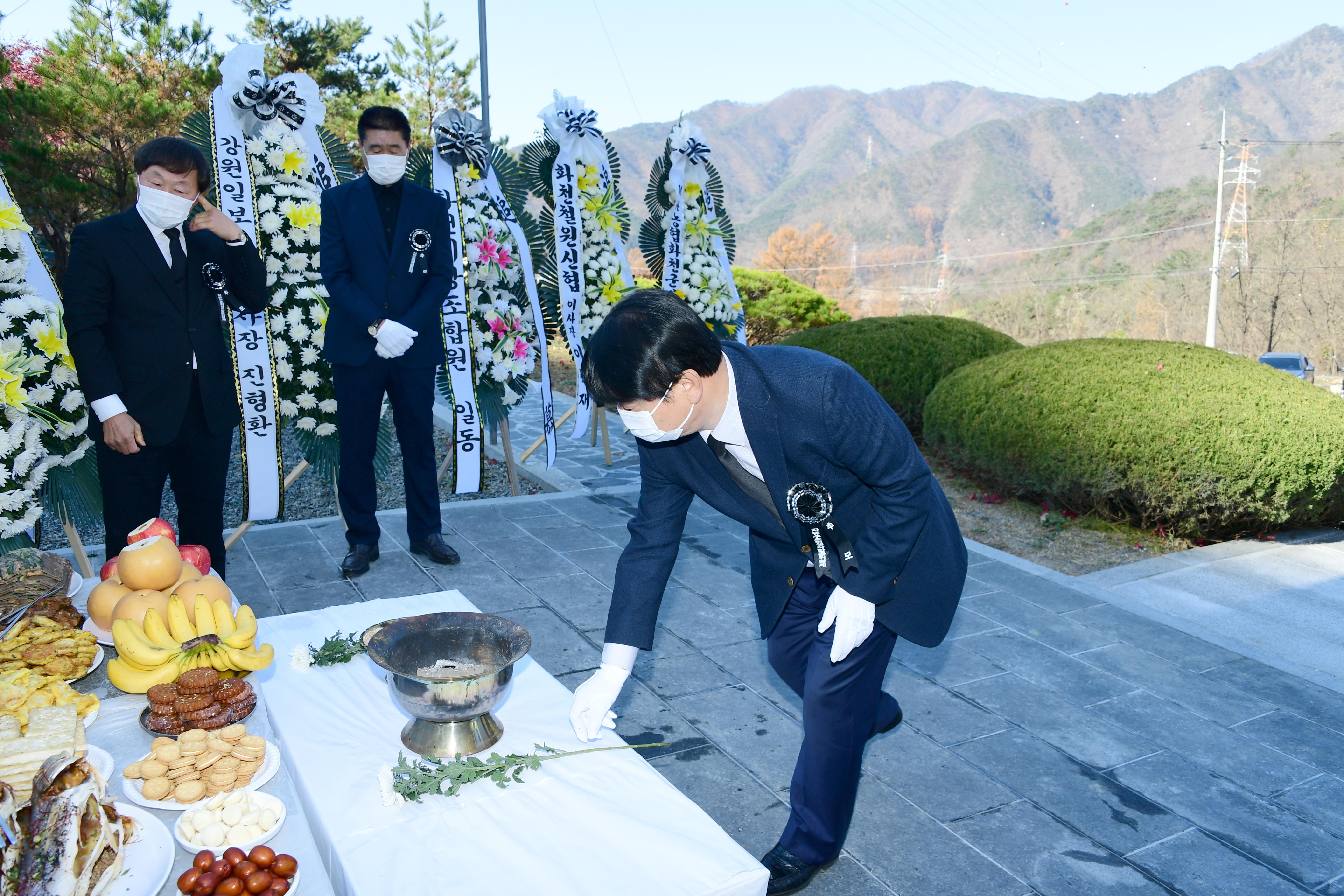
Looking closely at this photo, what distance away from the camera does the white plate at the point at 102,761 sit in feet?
5.90

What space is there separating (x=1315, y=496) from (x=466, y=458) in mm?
6018

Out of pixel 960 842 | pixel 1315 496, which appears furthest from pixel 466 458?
pixel 1315 496

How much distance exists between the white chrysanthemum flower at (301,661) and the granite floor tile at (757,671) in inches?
68.9

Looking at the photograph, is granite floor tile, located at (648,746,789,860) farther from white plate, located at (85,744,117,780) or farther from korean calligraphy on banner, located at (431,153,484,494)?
korean calligraphy on banner, located at (431,153,484,494)

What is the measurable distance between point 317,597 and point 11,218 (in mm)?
2191

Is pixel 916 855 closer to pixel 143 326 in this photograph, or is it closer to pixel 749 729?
pixel 749 729

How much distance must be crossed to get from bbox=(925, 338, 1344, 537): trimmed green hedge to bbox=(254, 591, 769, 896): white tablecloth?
550 cm

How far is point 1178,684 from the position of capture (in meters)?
3.91

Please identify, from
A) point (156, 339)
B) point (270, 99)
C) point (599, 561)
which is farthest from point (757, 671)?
point (270, 99)

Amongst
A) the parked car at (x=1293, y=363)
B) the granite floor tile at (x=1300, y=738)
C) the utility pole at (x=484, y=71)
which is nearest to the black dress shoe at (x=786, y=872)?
the granite floor tile at (x=1300, y=738)

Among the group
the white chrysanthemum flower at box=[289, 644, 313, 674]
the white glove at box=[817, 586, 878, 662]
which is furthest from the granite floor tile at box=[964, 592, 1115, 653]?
the white chrysanthemum flower at box=[289, 644, 313, 674]

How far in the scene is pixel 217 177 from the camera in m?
5.20

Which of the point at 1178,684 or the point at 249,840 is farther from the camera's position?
the point at 1178,684

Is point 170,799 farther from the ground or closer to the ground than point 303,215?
closer to the ground
